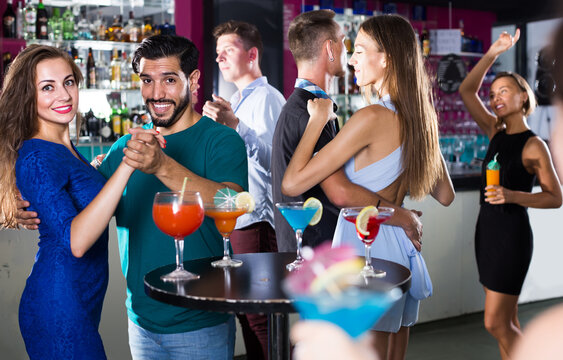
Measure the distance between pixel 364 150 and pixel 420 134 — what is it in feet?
0.68

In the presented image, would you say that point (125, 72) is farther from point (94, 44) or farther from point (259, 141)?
point (259, 141)

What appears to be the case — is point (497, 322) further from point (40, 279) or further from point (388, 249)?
point (40, 279)

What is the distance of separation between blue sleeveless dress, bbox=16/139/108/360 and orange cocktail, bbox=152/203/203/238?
0.25 metres

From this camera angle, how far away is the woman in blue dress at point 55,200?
176cm

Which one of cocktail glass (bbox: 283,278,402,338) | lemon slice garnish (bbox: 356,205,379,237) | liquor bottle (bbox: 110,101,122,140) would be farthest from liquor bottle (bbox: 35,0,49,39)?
cocktail glass (bbox: 283,278,402,338)

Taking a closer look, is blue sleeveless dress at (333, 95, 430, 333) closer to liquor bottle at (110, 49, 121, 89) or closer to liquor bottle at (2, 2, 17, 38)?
liquor bottle at (110, 49, 121, 89)

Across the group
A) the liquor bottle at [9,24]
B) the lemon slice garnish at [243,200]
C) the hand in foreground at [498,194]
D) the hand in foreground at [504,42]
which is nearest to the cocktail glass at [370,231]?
the lemon slice garnish at [243,200]

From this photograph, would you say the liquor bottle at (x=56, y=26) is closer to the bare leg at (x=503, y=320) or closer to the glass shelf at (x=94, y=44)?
the glass shelf at (x=94, y=44)

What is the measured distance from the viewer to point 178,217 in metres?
1.72

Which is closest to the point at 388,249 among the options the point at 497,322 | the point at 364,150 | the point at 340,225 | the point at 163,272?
the point at 340,225

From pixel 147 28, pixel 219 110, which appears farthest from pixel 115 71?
pixel 219 110

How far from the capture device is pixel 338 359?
927 millimetres

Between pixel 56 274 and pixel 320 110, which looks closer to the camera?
pixel 56 274

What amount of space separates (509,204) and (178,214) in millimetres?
2348
